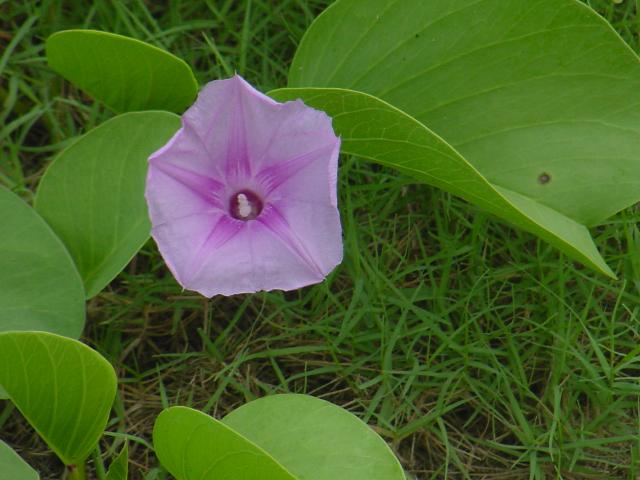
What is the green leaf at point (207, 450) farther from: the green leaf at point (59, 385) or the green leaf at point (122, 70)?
the green leaf at point (122, 70)

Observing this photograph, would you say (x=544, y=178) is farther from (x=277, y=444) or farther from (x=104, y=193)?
(x=104, y=193)

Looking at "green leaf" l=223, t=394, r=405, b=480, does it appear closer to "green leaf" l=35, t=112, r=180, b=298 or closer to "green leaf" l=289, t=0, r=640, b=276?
"green leaf" l=35, t=112, r=180, b=298

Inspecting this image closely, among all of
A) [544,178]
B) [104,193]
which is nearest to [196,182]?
[104,193]

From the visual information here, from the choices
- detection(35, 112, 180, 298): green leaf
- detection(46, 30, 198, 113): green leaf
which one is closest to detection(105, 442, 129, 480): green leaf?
detection(35, 112, 180, 298): green leaf

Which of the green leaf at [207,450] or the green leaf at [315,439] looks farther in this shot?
the green leaf at [315,439]

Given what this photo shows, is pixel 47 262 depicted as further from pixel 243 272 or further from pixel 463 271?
pixel 463 271

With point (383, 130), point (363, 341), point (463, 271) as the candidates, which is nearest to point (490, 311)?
point (463, 271)

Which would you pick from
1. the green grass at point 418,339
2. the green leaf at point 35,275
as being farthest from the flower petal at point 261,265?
the green grass at point 418,339
